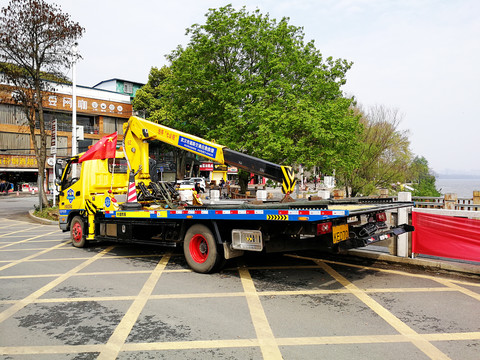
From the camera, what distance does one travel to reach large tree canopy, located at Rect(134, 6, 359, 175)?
17.6 metres

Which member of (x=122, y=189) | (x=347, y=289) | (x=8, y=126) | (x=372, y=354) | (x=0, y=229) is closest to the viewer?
(x=372, y=354)

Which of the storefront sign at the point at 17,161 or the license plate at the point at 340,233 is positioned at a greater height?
the storefront sign at the point at 17,161

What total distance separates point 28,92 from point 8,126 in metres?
23.1

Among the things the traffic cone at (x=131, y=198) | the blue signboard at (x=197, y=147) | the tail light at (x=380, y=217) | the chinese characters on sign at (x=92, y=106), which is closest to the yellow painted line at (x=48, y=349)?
the blue signboard at (x=197, y=147)

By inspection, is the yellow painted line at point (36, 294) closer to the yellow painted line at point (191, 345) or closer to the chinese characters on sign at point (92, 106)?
the yellow painted line at point (191, 345)

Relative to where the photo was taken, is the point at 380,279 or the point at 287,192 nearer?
the point at 380,279

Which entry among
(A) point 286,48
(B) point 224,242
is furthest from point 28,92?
(B) point 224,242

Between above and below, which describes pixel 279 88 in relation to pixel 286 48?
below

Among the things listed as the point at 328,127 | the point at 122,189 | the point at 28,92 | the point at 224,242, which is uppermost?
the point at 28,92

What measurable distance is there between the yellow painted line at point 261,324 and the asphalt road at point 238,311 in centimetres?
1

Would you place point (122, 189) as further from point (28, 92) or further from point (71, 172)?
point (28, 92)

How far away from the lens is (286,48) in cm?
2025

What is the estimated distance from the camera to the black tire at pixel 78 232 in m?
9.45

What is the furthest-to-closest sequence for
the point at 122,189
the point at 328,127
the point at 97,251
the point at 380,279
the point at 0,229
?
the point at 328,127, the point at 0,229, the point at 122,189, the point at 97,251, the point at 380,279
